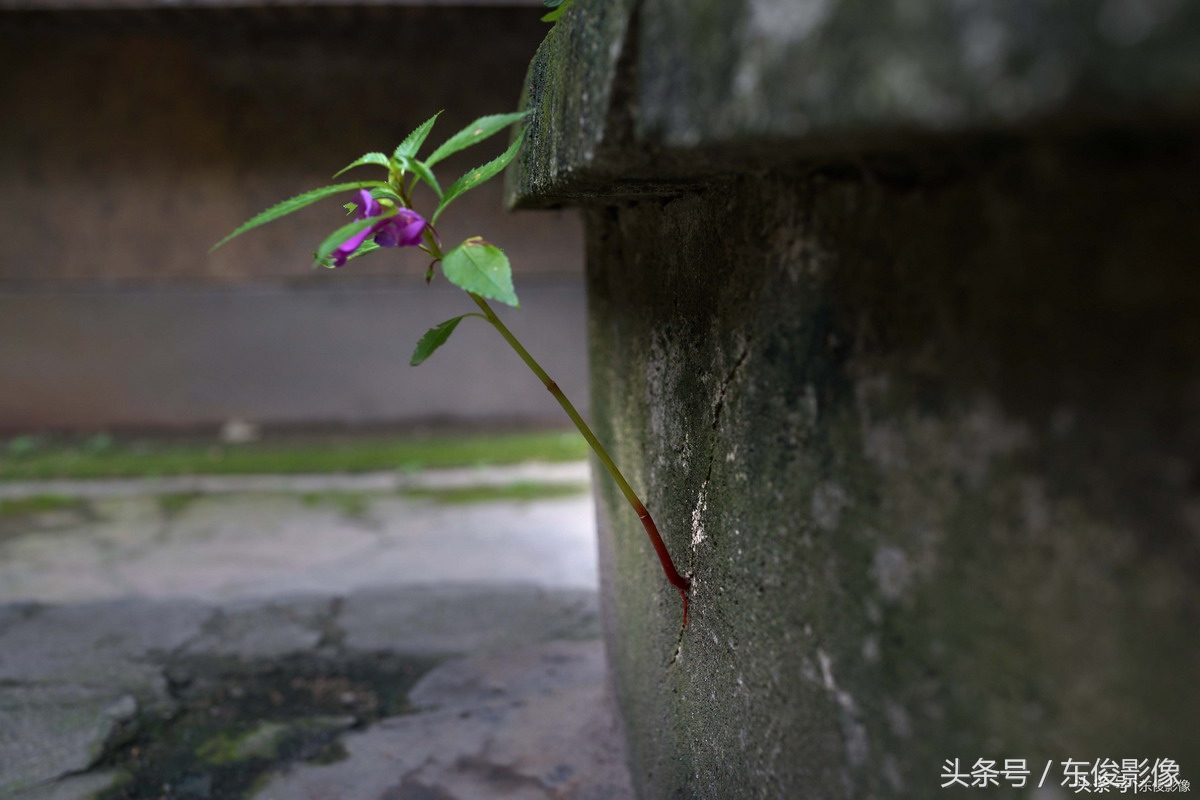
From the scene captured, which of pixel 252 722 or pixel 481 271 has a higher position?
pixel 481 271

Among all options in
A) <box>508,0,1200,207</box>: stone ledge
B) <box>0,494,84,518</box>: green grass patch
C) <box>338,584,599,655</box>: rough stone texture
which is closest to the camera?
<box>508,0,1200,207</box>: stone ledge

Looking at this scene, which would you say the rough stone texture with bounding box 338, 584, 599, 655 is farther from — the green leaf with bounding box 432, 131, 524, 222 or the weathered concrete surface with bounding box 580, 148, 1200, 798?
the green leaf with bounding box 432, 131, 524, 222

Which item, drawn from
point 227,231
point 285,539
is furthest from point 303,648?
point 227,231

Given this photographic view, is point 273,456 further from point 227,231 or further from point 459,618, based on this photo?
point 459,618

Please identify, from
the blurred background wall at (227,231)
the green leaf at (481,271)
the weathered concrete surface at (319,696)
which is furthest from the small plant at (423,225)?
the blurred background wall at (227,231)

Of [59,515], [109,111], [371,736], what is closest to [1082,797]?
[371,736]

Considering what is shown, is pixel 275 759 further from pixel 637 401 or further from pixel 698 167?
pixel 698 167

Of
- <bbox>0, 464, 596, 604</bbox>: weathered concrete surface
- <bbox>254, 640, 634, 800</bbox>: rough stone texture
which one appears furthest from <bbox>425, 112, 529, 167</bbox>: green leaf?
<bbox>0, 464, 596, 604</bbox>: weathered concrete surface
